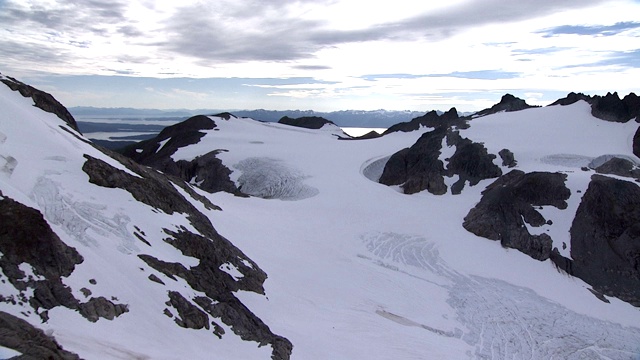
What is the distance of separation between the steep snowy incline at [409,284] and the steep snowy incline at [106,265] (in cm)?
293

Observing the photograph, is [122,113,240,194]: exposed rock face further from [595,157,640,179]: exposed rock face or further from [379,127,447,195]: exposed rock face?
[595,157,640,179]: exposed rock face

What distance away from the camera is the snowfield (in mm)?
14523

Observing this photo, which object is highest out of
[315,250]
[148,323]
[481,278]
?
[148,323]

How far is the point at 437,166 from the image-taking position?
187 ft

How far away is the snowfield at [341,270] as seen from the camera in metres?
14.5

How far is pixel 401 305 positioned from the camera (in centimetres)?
2725

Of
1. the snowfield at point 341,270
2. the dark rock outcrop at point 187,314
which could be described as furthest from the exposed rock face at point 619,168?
the dark rock outcrop at point 187,314

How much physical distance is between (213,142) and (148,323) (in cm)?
6452

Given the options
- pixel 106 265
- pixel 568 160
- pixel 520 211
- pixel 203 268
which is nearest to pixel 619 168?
pixel 568 160

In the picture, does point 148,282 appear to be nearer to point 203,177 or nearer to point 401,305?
point 401,305

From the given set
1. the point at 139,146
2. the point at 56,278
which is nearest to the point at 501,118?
the point at 139,146

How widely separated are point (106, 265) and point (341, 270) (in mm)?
18321

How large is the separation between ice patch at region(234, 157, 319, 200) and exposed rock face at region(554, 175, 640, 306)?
91.6 ft

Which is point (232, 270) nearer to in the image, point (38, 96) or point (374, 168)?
point (38, 96)
